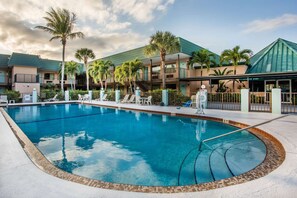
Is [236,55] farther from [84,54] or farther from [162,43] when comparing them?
[84,54]

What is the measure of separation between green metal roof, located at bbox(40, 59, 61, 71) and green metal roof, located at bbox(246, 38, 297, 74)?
30.3 m

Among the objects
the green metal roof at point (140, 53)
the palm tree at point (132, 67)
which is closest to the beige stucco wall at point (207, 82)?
Answer: the green metal roof at point (140, 53)

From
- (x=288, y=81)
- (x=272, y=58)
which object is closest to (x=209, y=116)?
(x=288, y=81)

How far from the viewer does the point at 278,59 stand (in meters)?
16.9

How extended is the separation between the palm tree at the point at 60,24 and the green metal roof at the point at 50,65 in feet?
33.8

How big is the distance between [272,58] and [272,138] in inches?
619

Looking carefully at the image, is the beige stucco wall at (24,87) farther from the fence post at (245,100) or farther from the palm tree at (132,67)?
the fence post at (245,100)

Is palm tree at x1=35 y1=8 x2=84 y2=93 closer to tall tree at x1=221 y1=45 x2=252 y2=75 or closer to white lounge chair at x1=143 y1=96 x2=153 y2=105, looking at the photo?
white lounge chair at x1=143 y1=96 x2=153 y2=105

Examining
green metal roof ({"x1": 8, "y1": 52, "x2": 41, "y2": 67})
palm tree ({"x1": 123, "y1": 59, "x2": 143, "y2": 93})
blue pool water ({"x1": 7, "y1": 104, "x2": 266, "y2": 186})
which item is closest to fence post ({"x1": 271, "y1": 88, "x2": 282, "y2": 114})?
blue pool water ({"x1": 7, "y1": 104, "x2": 266, "y2": 186})

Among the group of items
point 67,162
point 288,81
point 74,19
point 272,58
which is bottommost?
point 67,162

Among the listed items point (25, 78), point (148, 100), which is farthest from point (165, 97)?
point (25, 78)

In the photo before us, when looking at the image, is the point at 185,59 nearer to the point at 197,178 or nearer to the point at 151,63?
the point at 151,63

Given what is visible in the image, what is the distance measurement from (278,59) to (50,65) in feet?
109

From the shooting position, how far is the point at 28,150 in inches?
173
